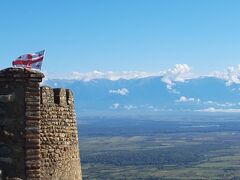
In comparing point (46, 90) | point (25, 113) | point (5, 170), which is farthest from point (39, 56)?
point (5, 170)

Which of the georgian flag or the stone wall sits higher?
the georgian flag

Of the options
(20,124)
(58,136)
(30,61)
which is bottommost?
(58,136)

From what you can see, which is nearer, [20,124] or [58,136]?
[20,124]

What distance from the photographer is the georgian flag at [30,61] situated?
14789mm

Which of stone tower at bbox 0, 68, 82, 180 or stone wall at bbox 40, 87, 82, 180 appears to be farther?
stone wall at bbox 40, 87, 82, 180

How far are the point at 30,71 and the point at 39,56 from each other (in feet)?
4.53

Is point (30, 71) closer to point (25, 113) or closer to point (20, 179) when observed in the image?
point (25, 113)

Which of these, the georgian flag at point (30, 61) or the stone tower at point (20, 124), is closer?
the stone tower at point (20, 124)

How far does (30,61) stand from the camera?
14.9 m

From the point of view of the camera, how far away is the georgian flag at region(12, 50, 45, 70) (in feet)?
48.5

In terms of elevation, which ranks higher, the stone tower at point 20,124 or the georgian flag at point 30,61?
the georgian flag at point 30,61

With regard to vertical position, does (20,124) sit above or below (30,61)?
below

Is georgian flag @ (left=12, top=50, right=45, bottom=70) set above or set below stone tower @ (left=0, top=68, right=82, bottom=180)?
above

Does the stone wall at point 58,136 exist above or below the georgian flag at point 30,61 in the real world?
below
